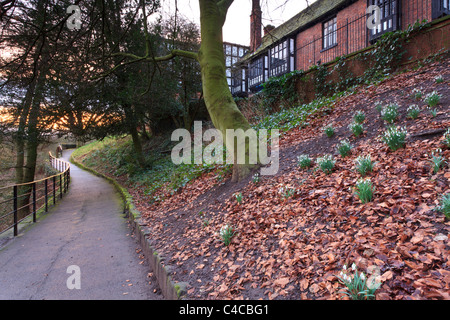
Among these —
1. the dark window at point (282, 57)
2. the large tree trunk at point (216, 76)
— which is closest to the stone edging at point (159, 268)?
the large tree trunk at point (216, 76)

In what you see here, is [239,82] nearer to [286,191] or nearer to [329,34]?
[329,34]

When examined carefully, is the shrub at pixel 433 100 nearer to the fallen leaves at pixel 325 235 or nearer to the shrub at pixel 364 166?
the fallen leaves at pixel 325 235

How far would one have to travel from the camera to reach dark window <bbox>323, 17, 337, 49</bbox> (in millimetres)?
11993

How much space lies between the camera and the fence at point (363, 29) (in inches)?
340

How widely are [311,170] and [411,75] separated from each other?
4.82 m

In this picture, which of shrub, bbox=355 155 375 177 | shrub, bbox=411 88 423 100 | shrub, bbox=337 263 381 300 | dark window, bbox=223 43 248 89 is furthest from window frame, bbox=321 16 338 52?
shrub, bbox=337 263 381 300

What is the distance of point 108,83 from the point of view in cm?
921

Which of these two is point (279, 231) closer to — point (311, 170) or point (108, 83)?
point (311, 170)

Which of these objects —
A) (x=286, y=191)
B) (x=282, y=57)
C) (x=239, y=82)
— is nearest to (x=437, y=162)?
(x=286, y=191)

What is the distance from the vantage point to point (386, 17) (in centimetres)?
991

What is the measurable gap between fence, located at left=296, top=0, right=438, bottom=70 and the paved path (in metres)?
9.86

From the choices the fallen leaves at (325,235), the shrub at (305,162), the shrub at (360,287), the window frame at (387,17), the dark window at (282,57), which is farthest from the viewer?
the dark window at (282,57)

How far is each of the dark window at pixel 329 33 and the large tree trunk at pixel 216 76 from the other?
9259 mm
